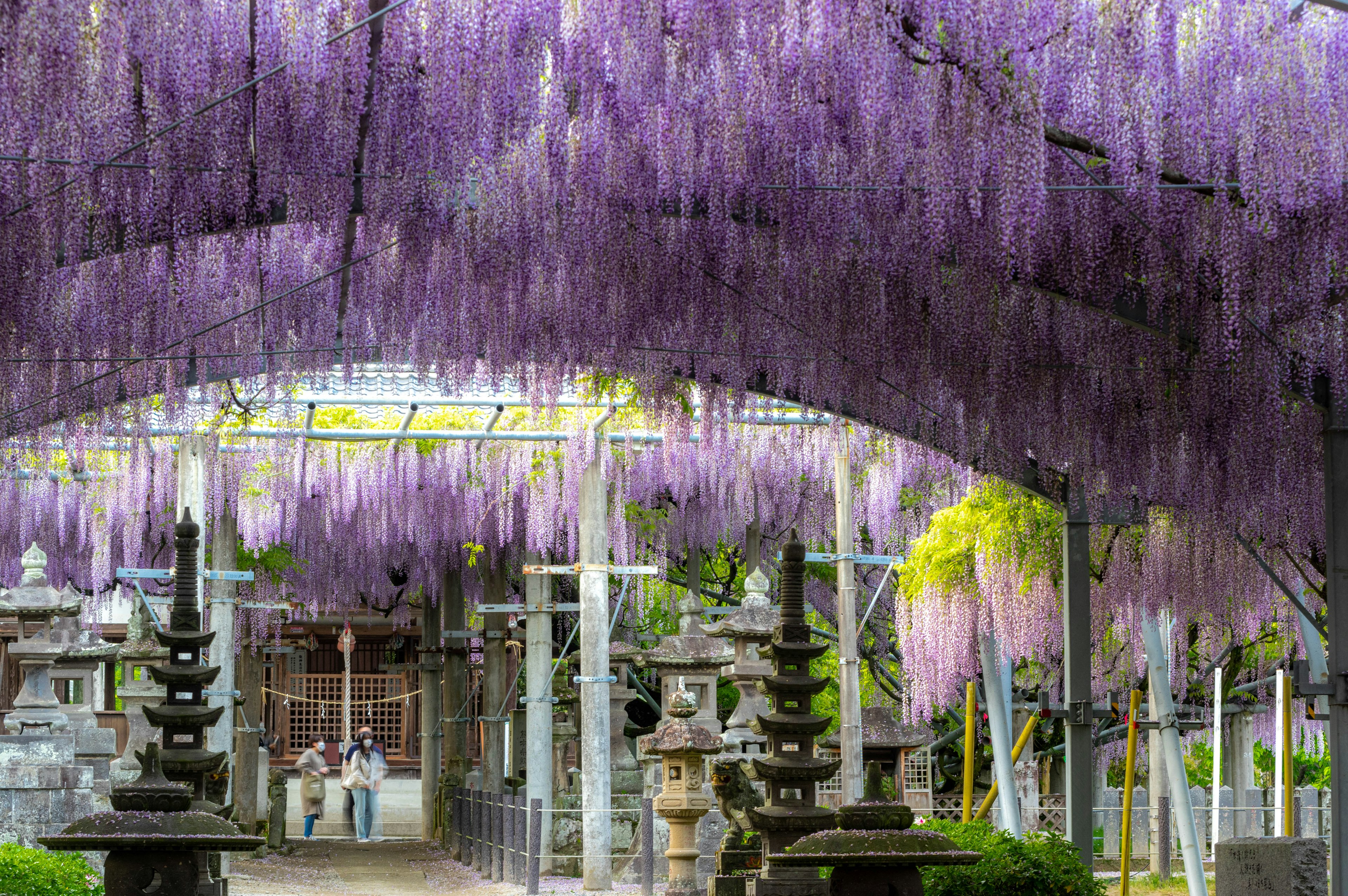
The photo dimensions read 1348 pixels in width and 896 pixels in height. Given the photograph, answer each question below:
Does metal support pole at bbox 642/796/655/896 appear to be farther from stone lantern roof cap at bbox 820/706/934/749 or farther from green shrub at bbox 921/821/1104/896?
green shrub at bbox 921/821/1104/896

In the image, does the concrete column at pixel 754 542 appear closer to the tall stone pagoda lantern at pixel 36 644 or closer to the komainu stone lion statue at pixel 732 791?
the komainu stone lion statue at pixel 732 791

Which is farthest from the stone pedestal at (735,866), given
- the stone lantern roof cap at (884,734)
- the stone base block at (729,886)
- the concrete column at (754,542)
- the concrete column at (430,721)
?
the concrete column at (430,721)

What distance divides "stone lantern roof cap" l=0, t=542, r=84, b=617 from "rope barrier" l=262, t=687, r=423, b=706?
921 cm

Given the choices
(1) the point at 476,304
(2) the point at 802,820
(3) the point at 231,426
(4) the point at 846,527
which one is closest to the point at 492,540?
(3) the point at 231,426

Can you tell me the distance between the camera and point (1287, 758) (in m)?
8.22

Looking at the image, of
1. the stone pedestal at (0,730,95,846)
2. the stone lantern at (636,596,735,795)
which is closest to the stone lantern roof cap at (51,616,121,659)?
the stone pedestal at (0,730,95,846)

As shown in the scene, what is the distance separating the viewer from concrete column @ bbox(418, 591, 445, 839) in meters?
20.2

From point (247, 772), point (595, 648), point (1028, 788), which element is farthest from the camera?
point (247, 772)

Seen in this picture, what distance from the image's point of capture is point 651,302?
25.5ft

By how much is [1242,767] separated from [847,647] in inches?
226

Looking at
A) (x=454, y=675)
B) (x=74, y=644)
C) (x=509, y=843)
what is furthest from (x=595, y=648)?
(x=454, y=675)

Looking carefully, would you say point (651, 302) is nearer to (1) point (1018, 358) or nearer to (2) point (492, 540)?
(1) point (1018, 358)

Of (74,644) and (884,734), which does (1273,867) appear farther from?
(74,644)

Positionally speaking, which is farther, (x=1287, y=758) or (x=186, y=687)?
(x=186, y=687)
